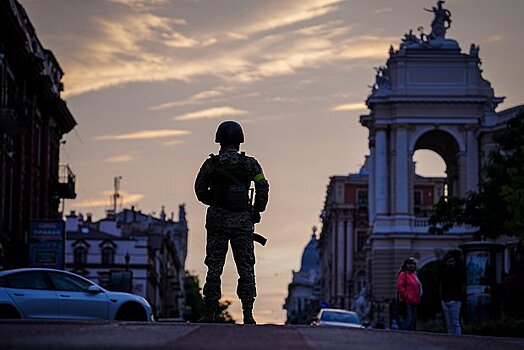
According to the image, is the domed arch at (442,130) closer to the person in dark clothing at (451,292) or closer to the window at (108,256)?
the window at (108,256)

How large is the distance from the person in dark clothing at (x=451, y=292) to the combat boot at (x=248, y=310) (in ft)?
29.8

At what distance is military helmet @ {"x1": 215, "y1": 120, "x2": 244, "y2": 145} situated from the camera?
19.4m

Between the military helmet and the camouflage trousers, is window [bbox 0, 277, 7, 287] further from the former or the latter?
the military helmet

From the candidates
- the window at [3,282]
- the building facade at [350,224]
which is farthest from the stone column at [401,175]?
the window at [3,282]

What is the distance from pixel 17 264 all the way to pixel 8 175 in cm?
363

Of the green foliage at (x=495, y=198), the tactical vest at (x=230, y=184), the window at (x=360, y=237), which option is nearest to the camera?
the tactical vest at (x=230, y=184)

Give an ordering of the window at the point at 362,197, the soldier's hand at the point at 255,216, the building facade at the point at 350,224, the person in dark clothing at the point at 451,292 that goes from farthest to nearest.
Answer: the window at the point at 362,197, the building facade at the point at 350,224, the person in dark clothing at the point at 451,292, the soldier's hand at the point at 255,216

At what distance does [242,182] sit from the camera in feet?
63.6

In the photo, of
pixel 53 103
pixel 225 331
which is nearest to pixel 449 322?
pixel 225 331

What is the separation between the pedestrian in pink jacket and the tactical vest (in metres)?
10.3

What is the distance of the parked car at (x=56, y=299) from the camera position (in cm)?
2553

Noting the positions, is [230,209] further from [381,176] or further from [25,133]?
[381,176]

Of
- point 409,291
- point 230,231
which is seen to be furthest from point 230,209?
point 409,291

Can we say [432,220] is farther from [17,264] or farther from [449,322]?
[449,322]
